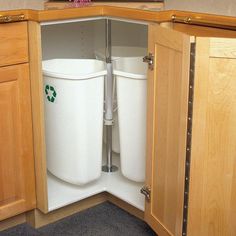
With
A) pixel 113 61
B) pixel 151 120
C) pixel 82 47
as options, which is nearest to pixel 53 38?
pixel 82 47

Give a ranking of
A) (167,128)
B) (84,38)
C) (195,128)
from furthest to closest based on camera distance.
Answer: (84,38) < (167,128) < (195,128)

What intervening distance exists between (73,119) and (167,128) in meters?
0.47

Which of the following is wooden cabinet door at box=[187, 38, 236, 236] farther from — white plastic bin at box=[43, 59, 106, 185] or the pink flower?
the pink flower

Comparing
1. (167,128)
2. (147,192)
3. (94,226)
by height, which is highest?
(167,128)

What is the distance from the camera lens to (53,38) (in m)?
2.33

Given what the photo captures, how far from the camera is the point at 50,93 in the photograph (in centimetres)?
188

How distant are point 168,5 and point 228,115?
3.12 ft

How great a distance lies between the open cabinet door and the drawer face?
450 millimetres

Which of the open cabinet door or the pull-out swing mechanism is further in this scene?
the pull-out swing mechanism

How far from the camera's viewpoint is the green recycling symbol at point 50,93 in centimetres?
186

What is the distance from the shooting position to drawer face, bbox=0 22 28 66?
160 cm

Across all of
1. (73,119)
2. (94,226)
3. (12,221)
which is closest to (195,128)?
(73,119)

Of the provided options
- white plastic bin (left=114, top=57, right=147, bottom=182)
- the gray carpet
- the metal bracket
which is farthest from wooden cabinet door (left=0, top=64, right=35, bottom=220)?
the metal bracket

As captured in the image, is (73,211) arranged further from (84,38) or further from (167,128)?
(84,38)
